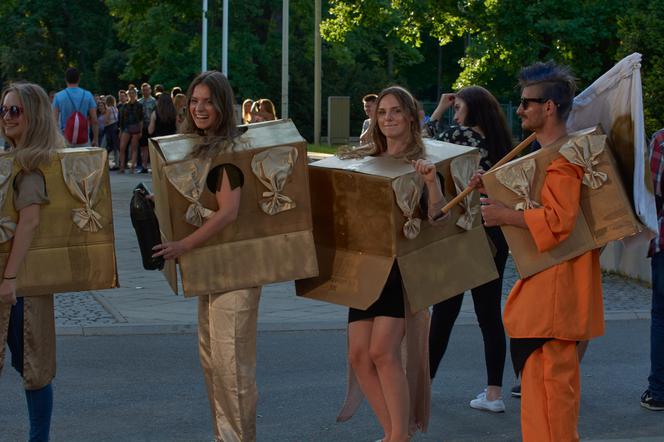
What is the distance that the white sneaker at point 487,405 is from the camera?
6883 mm

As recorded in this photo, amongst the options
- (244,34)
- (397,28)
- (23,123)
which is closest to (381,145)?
(23,123)

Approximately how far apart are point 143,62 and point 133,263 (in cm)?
3042

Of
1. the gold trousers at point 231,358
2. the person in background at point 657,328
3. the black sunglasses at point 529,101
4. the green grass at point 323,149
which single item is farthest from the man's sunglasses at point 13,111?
the green grass at point 323,149

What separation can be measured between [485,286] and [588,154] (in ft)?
7.04

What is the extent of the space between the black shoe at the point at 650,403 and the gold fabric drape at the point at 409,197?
2.31 metres

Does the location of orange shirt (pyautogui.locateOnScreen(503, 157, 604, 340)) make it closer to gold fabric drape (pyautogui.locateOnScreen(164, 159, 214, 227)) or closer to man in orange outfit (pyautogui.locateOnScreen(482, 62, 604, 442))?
man in orange outfit (pyautogui.locateOnScreen(482, 62, 604, 442))

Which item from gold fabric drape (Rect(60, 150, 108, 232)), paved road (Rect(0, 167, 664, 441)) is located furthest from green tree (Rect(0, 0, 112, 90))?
gold fabric drape (Rect(60, 150, 108, 232))

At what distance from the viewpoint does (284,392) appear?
7328 millimetres

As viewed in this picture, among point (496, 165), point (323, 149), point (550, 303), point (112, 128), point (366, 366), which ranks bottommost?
point (323, 149)

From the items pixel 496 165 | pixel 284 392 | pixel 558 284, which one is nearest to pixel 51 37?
pixel 284 392

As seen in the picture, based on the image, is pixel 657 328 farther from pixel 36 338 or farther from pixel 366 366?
pixel 36 338

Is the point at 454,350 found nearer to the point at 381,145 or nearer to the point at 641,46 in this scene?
the point at 381,145

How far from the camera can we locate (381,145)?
18.8 ft

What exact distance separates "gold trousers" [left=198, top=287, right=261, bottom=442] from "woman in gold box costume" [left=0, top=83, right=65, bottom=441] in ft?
2.30
